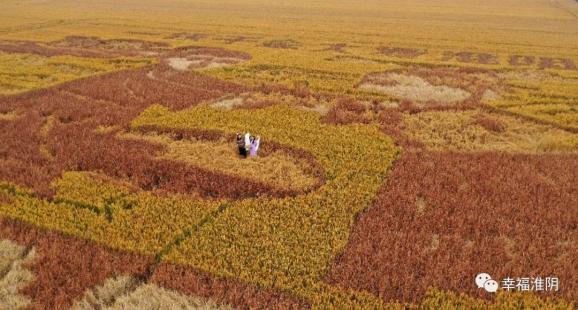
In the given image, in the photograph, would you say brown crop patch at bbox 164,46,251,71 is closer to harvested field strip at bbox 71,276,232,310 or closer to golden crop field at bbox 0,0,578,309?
golden crop field at bbox 0,0,578,309

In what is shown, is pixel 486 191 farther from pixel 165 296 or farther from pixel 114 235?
pixel 114 235

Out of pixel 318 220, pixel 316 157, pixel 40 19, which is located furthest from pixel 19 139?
pixel 40 19

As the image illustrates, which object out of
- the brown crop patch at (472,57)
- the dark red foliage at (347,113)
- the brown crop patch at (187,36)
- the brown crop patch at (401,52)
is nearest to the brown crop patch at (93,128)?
the dark red foliage at (347,113)

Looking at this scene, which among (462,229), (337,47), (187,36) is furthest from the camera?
(187,36)

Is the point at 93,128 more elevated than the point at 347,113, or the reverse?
the point at 347,113

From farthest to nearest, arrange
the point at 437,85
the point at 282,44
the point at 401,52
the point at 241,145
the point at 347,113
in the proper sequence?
the point at 282,44, the point at 401,52, the point at 437,85, the point at 347,113, the point at 241,145

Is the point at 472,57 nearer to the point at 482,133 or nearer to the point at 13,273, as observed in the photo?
the point at 482,133

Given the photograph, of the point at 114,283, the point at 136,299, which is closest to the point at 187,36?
the point at 114,283
